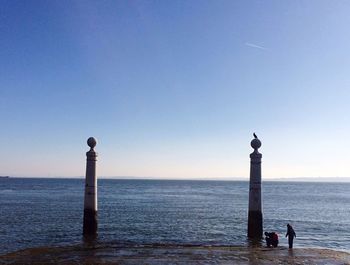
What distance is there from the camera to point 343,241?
104 feet

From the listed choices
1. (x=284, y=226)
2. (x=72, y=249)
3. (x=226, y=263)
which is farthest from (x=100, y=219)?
(x=226, y=263)

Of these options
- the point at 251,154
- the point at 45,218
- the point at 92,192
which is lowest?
the point at 45,218

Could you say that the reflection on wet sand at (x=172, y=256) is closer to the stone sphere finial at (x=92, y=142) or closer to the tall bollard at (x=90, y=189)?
the tall bollard at (x=90, y=189)

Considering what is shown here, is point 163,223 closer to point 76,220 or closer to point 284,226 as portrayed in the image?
point 76,220

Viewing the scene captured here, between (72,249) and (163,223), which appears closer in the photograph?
(72,249)

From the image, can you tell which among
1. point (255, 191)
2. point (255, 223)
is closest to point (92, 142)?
point (255, 191)

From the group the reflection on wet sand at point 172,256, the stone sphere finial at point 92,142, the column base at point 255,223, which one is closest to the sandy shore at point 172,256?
the reflection on wet sand at point 172,256

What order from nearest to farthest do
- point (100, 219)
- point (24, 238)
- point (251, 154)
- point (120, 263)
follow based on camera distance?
1. point (120, 263)
2. point (251, 154)
3. point (24, 238)
4. point (100, 219)

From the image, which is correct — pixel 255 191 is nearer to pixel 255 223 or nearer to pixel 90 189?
pixel 255 223

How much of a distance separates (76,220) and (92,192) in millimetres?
17723

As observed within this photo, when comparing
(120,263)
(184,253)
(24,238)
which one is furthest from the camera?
(24,238)

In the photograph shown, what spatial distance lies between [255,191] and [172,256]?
7.43 meters

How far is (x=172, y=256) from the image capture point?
1942 cm

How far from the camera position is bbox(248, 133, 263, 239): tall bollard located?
977 inches
